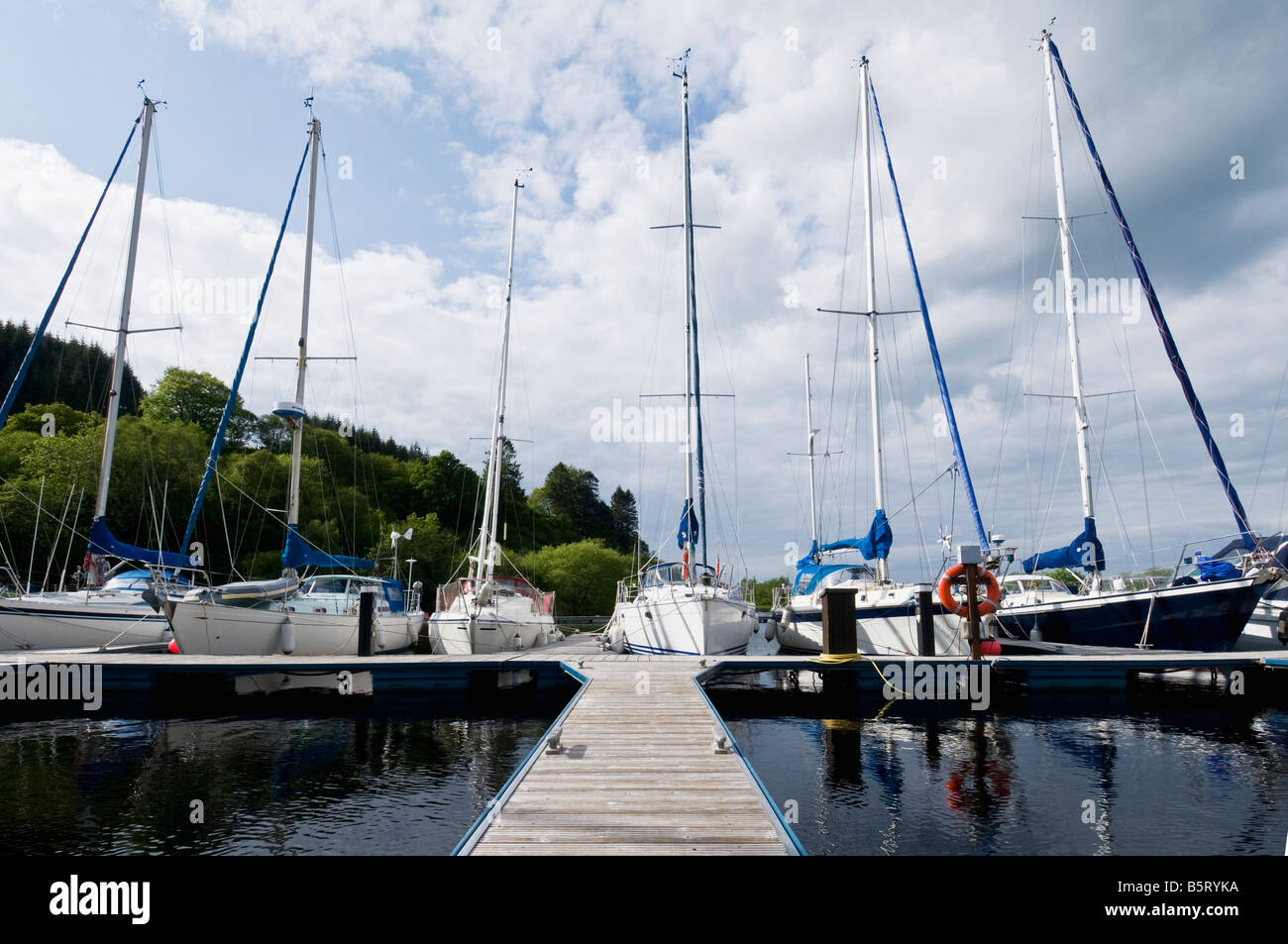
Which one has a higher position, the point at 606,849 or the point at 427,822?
the point at 606,849

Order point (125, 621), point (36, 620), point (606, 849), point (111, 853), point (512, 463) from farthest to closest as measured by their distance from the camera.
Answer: point (512, 463) < point (125, 621) < point (36, 620) < point (111, 853) < point (606, 849)

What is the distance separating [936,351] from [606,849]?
71.4ft

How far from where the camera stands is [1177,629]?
1902 centimetres

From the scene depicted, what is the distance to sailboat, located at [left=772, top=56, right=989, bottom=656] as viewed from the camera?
→ 19375mm

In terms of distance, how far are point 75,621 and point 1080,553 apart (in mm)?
30326

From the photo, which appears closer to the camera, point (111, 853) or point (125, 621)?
point (111, 853)

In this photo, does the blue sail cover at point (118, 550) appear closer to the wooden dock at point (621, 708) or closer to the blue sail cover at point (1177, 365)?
the wooden dock at point (621, 708)

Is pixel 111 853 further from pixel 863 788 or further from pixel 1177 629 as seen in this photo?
pixel 1177 629

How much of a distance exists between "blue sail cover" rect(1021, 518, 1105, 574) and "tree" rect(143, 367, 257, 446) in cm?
6090

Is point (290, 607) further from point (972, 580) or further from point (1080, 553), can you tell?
point (1080, 553)

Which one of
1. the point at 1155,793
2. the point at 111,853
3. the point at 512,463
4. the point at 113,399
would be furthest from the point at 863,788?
the point at 512,463

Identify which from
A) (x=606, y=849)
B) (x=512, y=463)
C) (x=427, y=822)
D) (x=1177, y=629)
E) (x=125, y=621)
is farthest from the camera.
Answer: (x=512, y=463)

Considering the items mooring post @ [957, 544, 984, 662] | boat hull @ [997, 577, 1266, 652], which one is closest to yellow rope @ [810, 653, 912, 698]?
mooring post @ [957, 544, 984, 662]

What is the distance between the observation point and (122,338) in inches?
920
